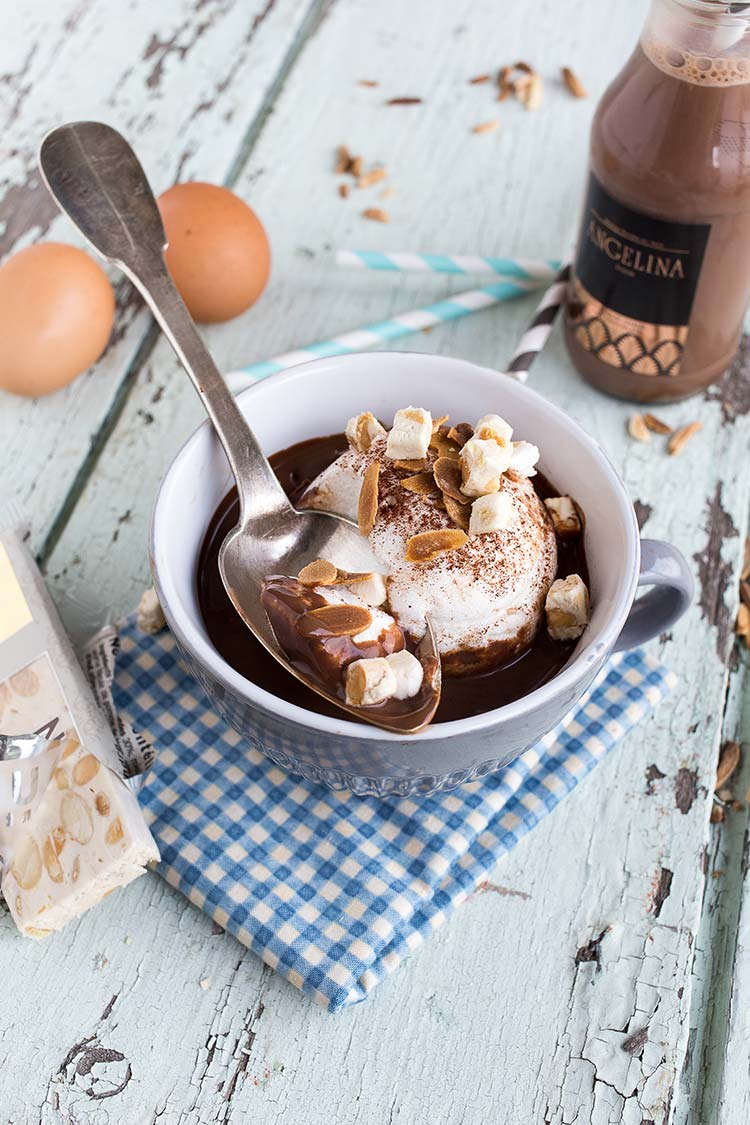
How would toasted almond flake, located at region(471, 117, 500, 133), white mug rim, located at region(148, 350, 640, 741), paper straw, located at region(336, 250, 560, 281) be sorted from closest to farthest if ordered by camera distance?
white mug rim, located at region(148, 350, 640, 741), paper straw, located at region(336, 250, 560, 281), toasted almond flake, located at region(471, 117, 500, 133)

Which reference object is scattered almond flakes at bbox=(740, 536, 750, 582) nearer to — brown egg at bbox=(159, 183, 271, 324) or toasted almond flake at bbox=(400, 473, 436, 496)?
toasted almond flake at bbox=(400, 473, 436, 496)

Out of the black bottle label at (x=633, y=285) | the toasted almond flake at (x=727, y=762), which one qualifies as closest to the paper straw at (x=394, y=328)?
the black bottle label at (x=633, y=285)

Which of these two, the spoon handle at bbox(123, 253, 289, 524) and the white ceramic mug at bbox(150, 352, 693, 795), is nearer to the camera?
the white ceramic mug at bbox(150, 352, 693, 795)

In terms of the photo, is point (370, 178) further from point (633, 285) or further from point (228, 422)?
point (228, 422)

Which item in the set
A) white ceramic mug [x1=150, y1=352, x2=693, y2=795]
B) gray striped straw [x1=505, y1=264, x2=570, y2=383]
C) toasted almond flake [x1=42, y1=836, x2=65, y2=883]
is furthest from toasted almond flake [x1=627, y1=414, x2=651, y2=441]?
toasted almond flake [x1=42, y1=836, x2=65, y2=883]

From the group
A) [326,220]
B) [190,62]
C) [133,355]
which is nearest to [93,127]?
[133,355]

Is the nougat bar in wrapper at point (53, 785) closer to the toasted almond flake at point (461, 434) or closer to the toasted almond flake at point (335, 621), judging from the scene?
the toasted almond flake at point (335, 621)
